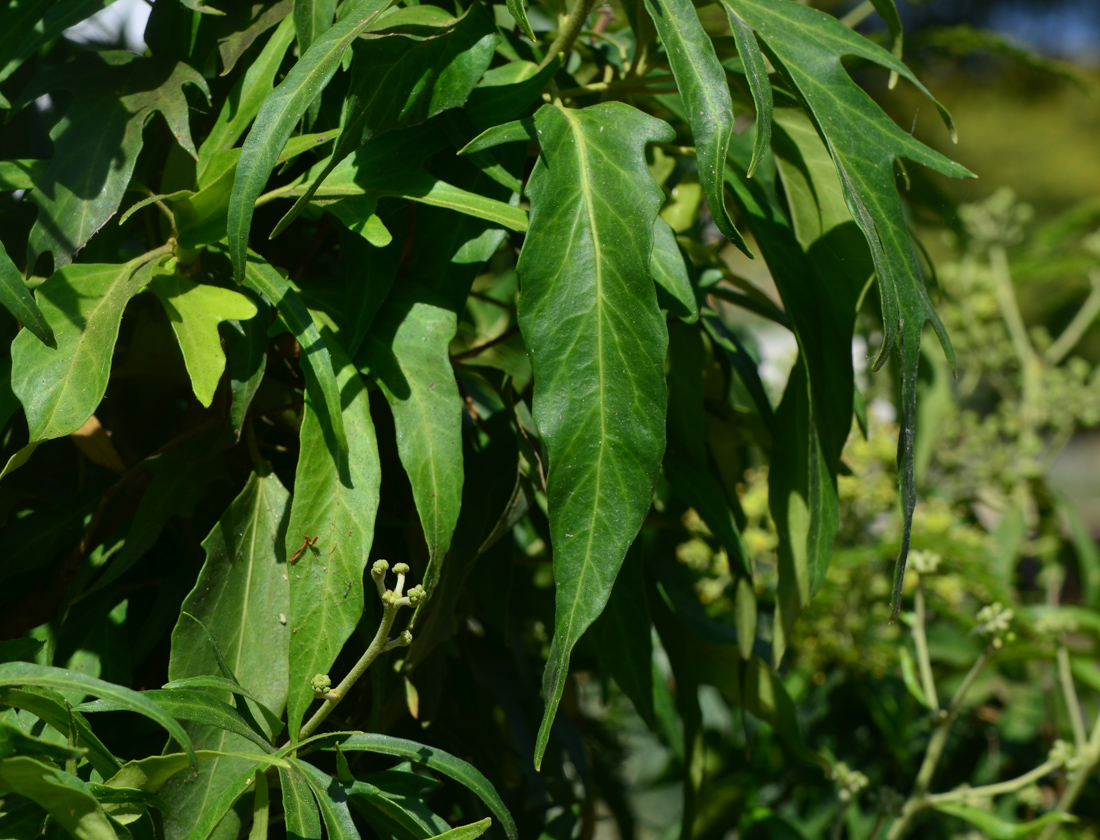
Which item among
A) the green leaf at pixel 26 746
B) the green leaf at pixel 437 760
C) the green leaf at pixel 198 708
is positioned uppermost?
the green leaf at pixel 26 746

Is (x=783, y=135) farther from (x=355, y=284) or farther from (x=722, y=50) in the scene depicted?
(x=355, y=284)

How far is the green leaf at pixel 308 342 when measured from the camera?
17.8 inches

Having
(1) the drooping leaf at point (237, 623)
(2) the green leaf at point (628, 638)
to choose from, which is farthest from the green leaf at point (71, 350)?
(2) the green leaf at point (628, 638)

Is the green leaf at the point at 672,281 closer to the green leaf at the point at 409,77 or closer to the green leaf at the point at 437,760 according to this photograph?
the green leaf at the point at 409,77

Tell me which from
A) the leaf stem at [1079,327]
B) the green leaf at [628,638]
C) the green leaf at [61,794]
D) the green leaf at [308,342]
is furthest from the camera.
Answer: the leaf stem at [1079,327]

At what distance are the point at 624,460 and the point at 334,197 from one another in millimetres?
200

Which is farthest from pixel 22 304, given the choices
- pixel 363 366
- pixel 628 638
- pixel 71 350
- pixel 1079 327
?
pixel 1079 327

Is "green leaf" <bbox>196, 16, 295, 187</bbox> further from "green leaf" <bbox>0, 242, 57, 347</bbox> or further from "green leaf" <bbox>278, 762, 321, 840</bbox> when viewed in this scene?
"green leaf" <bbox>278, 762, 321, 840</bbox>

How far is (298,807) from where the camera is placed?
420 mm

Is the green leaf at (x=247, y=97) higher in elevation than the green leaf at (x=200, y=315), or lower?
higher

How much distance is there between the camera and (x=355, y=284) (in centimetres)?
51

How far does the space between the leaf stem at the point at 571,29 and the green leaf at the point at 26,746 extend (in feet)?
1.29

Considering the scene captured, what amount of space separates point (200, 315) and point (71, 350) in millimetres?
59

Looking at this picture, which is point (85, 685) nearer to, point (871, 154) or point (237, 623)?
point (237, 623)
